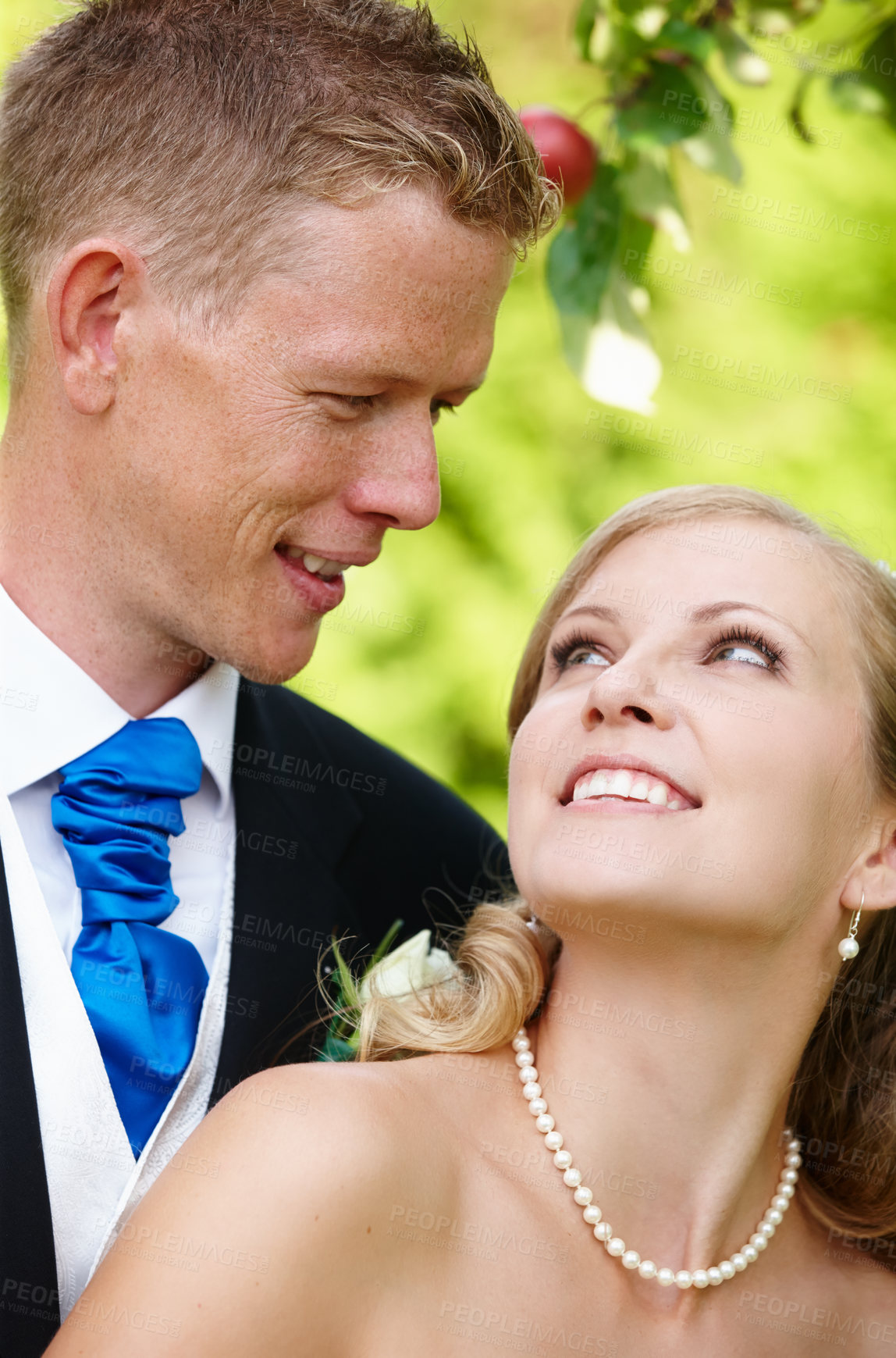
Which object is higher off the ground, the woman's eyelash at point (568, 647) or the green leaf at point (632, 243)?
the green leaf at point (632, 243)

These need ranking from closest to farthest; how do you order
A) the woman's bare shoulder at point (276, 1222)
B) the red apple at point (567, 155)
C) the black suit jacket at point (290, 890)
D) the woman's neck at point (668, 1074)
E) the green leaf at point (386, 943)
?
the woman's bare shoulder at point (276, 1222)
the black suit jacket at point (290, 890)
the woman's neck at point (668, 1074)
the green leaf at point (386, 943)
the red apple at point (567, 155)

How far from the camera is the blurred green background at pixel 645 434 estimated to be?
4.42 m

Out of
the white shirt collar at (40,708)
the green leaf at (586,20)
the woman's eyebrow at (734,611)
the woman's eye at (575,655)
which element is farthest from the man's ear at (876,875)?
the green leaf at (586,20)

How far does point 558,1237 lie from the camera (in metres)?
2.16

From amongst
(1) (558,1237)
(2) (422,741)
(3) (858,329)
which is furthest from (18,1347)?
(3) (858,329)

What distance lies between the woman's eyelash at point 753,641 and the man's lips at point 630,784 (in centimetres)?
30

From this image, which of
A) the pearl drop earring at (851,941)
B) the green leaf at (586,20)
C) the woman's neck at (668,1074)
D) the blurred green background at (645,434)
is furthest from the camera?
the blurred green background at (645,434)

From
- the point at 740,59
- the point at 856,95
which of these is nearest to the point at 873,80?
the point at 856,95

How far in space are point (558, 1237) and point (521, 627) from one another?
255 cm

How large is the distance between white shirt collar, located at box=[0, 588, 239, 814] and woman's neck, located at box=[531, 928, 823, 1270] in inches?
38.0

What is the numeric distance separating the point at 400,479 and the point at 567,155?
2.69 feet

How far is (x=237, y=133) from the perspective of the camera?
8.29 ft

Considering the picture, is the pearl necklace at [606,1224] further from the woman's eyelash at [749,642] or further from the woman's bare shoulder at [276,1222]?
the woman's eyelash at [749,642]

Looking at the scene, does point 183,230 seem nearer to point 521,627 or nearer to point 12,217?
point 12,217
